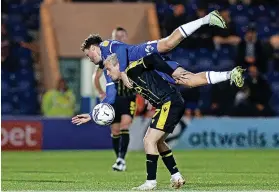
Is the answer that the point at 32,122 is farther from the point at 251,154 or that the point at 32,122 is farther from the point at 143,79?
the point at 143,79

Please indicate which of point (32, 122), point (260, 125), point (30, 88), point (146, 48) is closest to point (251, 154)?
point (260, 125)

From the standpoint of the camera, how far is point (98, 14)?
89.2 feet

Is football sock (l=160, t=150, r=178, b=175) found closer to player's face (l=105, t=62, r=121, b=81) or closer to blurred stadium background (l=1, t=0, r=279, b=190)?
player's face (l=105, t=62, r=121, b=81)

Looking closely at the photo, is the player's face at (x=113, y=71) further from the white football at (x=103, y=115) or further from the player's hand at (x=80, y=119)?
the player's hand at (x=80, y=119)

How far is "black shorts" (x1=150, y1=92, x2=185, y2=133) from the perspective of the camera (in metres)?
12.0

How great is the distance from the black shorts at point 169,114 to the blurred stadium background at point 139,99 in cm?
588

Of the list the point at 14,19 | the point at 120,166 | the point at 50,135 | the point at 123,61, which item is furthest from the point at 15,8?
the point at 123,61

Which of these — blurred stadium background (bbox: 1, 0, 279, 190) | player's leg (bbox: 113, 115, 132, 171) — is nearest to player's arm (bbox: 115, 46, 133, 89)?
player's leg (bbox: 113, 115, 132, 171)

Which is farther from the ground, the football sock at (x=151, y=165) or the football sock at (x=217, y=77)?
the football sock at (x=217, y=77)

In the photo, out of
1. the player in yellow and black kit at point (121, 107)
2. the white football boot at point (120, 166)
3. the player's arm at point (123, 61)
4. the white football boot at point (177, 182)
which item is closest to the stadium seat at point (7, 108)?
the player in yellow and black kit at point (121, 107)

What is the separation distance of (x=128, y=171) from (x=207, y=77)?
4.24 meters

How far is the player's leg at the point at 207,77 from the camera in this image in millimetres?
11617

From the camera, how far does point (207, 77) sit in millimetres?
12039

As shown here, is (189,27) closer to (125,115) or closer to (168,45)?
(168,45)
